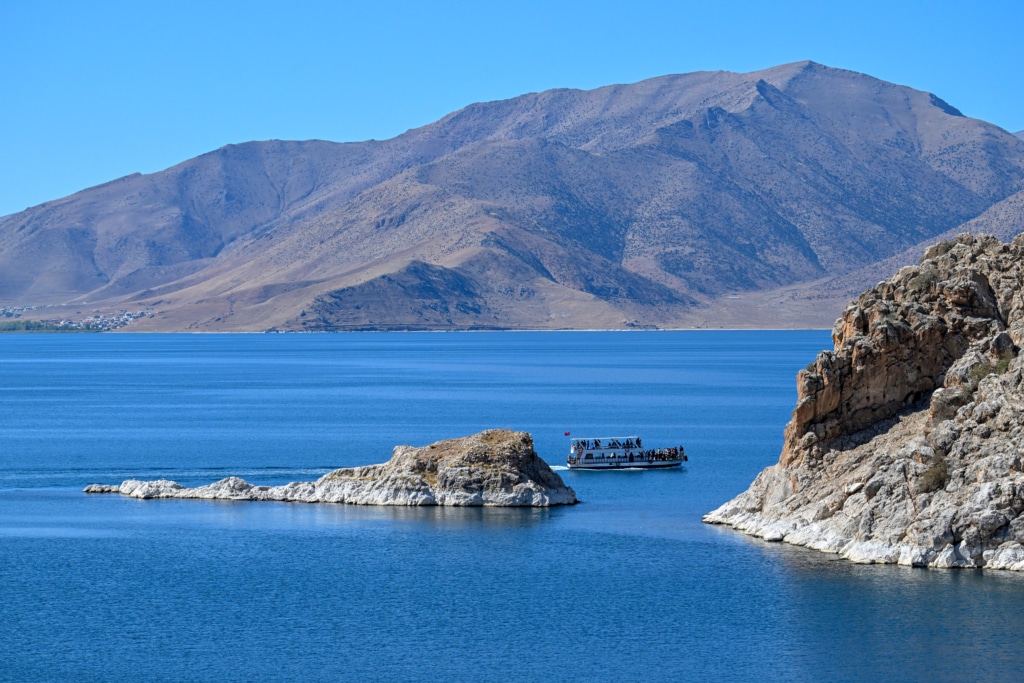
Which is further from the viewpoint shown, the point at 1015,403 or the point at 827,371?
the point at 827,371

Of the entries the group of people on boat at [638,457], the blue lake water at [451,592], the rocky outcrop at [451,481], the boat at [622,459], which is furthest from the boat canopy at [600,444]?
the rocky outcrop at [451,481]

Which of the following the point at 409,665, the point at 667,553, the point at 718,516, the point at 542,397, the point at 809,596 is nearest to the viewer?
the point at 409,665

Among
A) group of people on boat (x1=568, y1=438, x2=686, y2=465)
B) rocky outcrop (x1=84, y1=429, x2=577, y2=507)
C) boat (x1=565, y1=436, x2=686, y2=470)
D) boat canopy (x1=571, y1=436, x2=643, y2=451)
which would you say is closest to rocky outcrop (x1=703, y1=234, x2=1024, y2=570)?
rocky outcrop (x1=84, y1=429, x2=577, y2=507)

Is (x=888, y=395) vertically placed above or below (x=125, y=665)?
above

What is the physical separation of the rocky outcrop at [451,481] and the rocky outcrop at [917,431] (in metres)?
8.52

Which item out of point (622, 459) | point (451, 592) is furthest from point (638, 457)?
point (451, 592)

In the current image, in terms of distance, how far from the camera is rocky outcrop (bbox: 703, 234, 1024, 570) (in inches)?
1859

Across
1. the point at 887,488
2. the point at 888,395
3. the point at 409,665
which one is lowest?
the point at 409,665

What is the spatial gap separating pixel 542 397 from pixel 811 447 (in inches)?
3206

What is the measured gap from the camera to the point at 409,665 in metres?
40.3

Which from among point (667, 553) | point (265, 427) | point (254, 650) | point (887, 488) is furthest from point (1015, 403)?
point (265, 427)

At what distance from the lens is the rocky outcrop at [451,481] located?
207 ft

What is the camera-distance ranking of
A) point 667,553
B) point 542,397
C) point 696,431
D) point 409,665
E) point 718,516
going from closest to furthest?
point 409,665, point 667,553, point 718,516, point 696,431, point 542,397

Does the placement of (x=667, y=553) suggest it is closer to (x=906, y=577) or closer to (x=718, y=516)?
(x=718, y=516)
